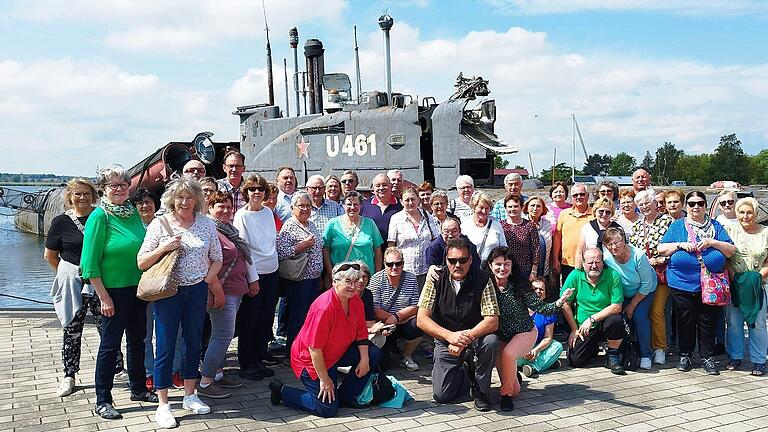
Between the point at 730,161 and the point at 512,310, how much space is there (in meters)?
70.8

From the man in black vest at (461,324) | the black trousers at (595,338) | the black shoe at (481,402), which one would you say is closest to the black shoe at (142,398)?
the man in black vest at (461,324)

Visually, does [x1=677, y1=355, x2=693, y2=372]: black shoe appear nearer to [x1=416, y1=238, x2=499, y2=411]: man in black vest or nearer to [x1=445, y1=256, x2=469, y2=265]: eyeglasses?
[x1=416, y1=238, x2=499, y2=411]: man in black vest

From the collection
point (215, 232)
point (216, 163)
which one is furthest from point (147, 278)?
point (216, 163)

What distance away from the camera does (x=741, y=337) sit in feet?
20.6

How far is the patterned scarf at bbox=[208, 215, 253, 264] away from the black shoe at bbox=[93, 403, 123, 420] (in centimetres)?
151

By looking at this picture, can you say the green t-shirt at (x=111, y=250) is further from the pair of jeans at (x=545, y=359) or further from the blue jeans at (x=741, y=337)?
the blue jeans at (x=741, y=337)

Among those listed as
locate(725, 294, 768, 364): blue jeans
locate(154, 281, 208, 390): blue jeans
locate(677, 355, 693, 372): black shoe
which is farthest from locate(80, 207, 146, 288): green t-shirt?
locate(725, 294, 768, 364): blue jeans

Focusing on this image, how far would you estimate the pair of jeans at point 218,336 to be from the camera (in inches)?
221

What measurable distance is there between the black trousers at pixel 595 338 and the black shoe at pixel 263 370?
2.75 metres

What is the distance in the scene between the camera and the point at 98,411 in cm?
508

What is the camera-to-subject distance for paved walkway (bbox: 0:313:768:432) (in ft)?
16.1

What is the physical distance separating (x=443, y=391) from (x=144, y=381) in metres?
2.35

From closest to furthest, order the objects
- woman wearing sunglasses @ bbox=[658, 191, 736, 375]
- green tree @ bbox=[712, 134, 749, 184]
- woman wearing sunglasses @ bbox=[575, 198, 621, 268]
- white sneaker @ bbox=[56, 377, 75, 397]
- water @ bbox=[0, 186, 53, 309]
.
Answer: white sneaker @ bbox=[56, 377, 75, 397]
woman wearing sunglasses @ bbox=[658, 191, 736, 375]
woman wearing sunglasses @ bbox=[575, 198, 621, 268]
water @ bbox=[0, 186, 53, 309]
green tree @ bbox=[712, 134, 749, 184]

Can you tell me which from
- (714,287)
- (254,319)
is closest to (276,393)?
(254,319)
